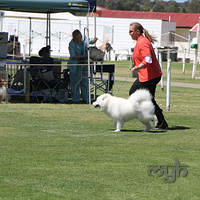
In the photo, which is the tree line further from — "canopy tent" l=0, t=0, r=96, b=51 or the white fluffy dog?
the white fluffy dog

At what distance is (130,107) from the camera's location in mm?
9398

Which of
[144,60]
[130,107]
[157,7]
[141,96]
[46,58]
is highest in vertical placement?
[157,7]

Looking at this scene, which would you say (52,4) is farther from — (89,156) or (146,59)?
(89,156)

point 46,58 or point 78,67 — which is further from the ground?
point 46,58

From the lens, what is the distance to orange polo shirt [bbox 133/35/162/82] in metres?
9.58

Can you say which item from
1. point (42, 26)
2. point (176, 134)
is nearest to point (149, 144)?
point (176, 134)

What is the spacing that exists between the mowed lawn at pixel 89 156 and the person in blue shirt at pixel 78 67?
2.32 meters

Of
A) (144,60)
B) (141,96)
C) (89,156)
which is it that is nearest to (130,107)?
(141,96)

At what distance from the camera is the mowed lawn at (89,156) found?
19.4 ft

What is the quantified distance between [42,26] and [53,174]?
40254 mm

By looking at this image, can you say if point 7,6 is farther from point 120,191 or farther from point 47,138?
Result: point 120,191

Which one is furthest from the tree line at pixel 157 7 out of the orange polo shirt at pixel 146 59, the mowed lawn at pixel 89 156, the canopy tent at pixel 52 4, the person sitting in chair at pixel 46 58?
the orange polo shirt at pixel 146 59

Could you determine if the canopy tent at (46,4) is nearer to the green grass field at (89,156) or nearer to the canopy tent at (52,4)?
the canopy tent at (52,4)

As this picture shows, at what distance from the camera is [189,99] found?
16.4m
